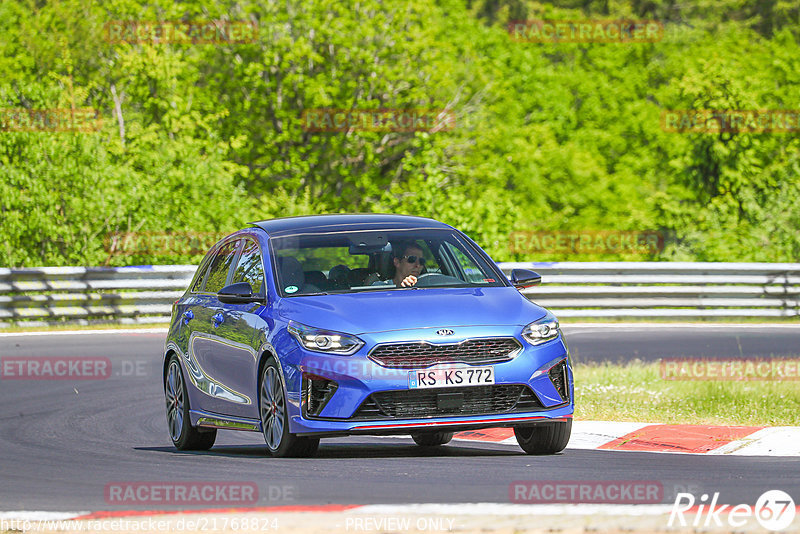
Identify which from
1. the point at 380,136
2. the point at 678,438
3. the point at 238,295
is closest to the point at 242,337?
the point at 238,295

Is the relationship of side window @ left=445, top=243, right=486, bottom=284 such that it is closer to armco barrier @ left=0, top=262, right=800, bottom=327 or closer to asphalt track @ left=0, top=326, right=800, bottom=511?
asphalt track @ left=0, top=326, right=800, bottom=511

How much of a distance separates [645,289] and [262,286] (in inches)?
554

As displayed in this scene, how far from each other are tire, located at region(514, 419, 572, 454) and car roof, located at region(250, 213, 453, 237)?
5.69 feet

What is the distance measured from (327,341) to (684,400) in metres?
4.80

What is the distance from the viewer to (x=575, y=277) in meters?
22.8

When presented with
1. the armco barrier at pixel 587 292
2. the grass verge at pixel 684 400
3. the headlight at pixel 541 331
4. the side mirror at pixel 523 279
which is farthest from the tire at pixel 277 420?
the armco barrier at pixel 587 292

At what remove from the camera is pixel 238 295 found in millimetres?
9367

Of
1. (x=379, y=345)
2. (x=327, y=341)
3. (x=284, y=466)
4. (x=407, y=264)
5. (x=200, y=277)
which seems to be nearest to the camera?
(x=379, y=345)

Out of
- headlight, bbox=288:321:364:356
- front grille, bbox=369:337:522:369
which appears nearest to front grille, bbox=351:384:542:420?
front grille, bbox=369:337:522:369

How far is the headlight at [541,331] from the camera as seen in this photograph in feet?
28.8

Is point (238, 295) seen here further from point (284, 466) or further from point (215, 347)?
point (284, 466)

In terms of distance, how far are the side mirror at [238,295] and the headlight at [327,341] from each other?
2.62 feet

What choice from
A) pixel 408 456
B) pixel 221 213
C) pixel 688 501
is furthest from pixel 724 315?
pixel 688 501

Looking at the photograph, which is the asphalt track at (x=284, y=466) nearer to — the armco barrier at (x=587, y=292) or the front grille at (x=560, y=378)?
the front grille at (x=560, y=378)
